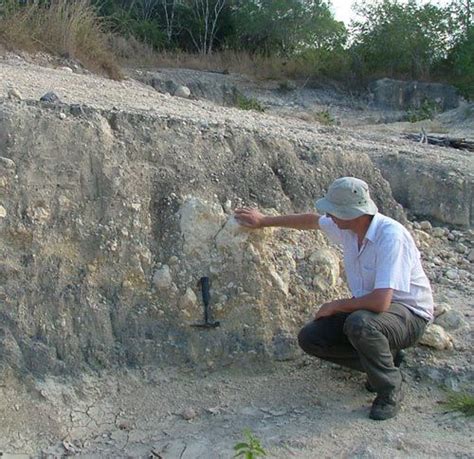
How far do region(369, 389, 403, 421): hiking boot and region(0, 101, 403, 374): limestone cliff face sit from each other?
59cm

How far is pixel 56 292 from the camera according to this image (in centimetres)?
381

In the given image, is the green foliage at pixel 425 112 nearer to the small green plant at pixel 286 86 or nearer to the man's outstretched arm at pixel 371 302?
the small green plant at pixel 286 86

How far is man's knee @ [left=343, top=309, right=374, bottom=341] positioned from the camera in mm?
3412

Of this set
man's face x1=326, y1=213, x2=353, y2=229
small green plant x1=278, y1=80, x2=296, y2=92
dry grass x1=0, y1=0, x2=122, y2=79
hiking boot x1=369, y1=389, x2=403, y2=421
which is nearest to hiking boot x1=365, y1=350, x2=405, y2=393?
hiking boot x1=369, y1=389, x2=403, y2=421

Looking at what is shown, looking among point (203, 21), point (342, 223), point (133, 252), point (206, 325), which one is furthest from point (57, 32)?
point (203, 21)

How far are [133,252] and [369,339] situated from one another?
1302mm

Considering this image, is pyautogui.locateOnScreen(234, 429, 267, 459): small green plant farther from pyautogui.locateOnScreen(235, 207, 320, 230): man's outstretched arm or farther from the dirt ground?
pyautogui.locateOnScreen(235, 207, 320, 230): man's outstretched arm

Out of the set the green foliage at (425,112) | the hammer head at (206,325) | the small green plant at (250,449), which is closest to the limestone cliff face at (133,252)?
the hammer head at (206,325)

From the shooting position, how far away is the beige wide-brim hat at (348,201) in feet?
11.4

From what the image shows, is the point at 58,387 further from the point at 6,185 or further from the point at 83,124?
the point at 83,124

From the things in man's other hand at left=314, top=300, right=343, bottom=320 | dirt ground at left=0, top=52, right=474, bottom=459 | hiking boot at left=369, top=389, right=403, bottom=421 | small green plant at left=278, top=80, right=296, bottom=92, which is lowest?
dirt ground at left=0, top=52, right=474, bottom=459

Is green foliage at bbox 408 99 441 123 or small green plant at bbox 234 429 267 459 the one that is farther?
green foliage at bbox 408 99 441 123

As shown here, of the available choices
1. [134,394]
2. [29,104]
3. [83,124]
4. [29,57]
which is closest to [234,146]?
[83,124]

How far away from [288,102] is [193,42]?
465 cm
